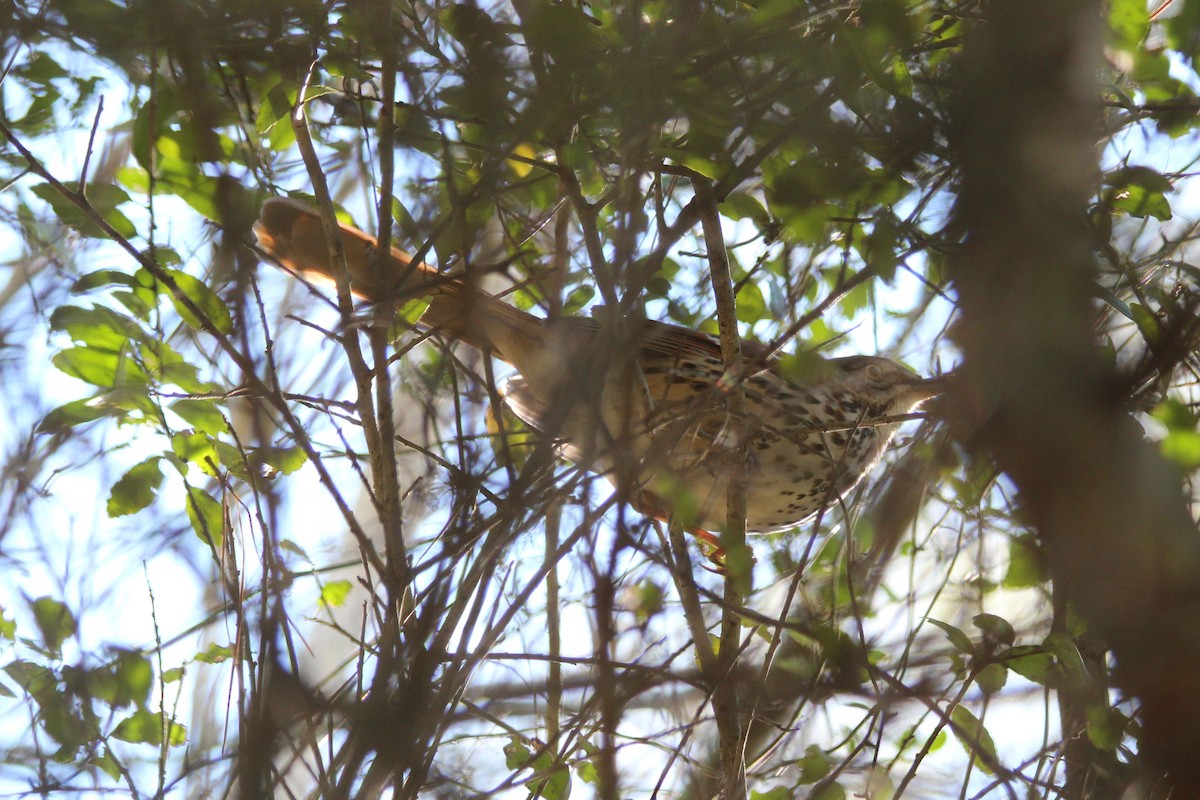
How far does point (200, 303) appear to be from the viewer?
2025 mm

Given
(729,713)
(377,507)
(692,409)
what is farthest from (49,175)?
(729,713)

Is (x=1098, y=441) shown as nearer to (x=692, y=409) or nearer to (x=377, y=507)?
(x=692, y=409)

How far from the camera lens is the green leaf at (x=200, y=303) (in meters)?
2.01

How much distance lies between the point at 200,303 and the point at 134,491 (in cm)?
49

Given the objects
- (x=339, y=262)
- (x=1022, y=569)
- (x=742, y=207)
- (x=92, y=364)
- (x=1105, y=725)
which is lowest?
(x=1105, y=725)

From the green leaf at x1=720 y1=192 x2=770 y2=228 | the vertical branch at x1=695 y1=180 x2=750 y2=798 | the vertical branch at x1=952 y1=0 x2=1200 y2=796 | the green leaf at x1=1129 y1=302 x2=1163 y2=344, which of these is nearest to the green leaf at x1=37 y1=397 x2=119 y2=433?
the vertical branch at x1=695 y1=180 x2=750 y2=798

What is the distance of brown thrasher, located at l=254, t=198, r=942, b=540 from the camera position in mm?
1996

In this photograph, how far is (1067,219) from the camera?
4.41 feet

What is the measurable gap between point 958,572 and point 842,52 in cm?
173

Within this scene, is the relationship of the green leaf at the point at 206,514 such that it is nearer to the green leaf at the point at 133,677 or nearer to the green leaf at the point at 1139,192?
the green leaf at the point at 133,677

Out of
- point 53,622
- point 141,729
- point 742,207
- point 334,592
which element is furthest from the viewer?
point 334,592

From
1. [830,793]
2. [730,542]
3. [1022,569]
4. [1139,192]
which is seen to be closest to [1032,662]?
[1022,569]

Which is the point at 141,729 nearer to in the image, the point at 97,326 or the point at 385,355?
the point at 97,326

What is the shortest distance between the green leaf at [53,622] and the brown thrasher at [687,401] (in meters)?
0.97
